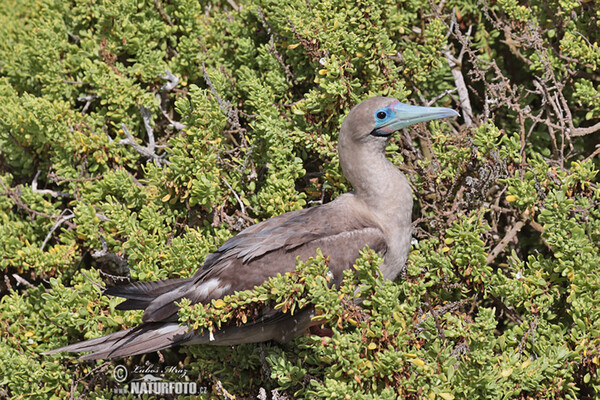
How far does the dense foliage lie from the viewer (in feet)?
11.8

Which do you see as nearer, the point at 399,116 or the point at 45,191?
the point at 399,116

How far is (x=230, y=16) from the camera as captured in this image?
5766 mm

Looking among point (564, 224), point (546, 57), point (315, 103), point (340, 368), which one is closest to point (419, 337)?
point (340, 368)

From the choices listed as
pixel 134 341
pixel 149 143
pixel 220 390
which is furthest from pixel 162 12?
pixel 220 390

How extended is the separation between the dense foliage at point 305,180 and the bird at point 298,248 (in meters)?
0.15

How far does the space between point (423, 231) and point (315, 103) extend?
44.4 inches

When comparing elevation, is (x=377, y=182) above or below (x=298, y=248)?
above

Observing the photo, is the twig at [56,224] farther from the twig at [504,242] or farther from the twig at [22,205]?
the twig at [504,242]

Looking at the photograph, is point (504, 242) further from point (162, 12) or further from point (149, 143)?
point (162, 12)

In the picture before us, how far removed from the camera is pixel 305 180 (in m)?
5.27

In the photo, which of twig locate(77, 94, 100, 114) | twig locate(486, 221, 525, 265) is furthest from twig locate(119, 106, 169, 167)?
twig locate(486, 221, 525, 265)

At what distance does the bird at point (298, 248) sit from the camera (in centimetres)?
436

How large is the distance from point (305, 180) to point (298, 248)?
98 centimetres

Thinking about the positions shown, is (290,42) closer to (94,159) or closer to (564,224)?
(94,159)
